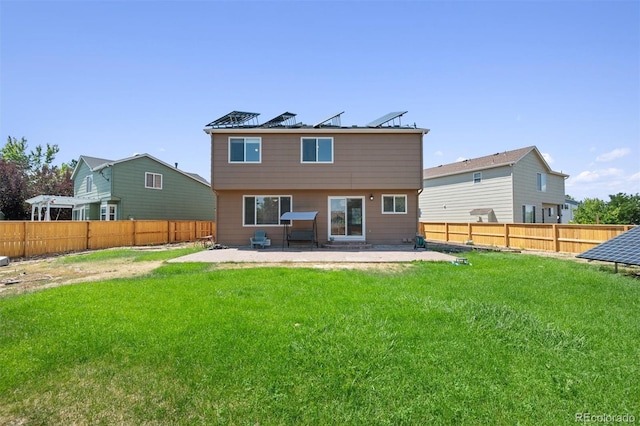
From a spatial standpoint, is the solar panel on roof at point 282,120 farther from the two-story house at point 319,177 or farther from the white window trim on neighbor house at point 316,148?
the white window trim on neighbor house at point 316,148

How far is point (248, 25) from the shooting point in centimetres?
1030

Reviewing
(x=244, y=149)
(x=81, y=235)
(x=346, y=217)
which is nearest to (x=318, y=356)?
(x=346, y=217)

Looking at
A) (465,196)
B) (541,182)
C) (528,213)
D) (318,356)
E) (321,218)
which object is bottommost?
(318,356)

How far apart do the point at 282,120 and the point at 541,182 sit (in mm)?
20270

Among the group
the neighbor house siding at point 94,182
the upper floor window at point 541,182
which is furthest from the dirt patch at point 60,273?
the upper floor window at point 541,182

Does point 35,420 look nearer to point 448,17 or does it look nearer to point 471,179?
point 448,17

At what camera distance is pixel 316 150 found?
45.9ft

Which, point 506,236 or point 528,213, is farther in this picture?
point 528,213

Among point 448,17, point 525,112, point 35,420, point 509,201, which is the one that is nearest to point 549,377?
point 35,420

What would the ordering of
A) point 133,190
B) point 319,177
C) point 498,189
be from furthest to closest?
point 133,190, point 498,189, point 319,177

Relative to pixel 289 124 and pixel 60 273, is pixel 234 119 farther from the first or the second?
pixel 60 273

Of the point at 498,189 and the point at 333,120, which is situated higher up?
the point at 333,120

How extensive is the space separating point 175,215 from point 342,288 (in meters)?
21.1

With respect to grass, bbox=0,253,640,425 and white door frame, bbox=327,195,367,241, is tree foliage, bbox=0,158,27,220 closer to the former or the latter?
grass, bbox=0,253,640,425
